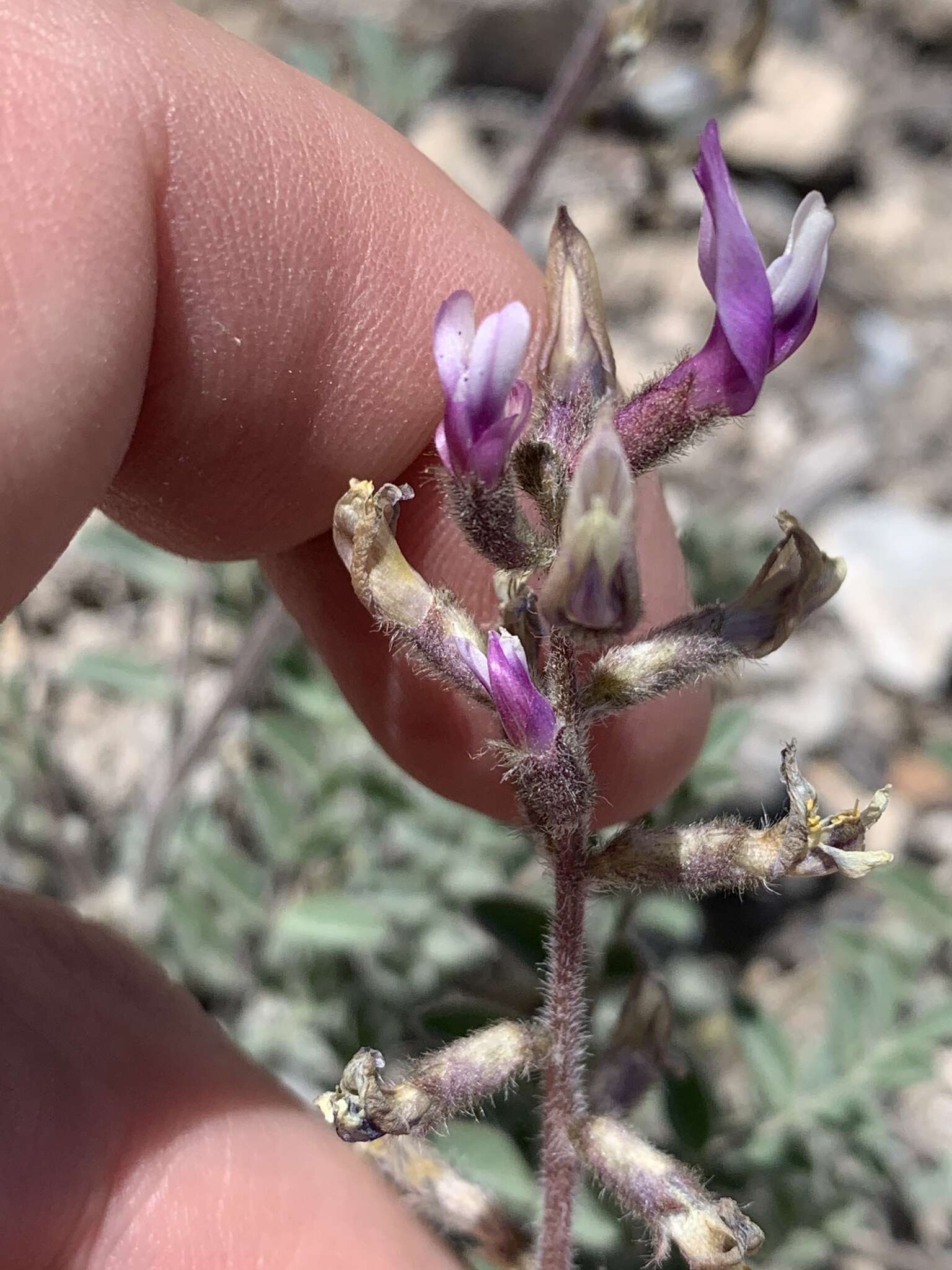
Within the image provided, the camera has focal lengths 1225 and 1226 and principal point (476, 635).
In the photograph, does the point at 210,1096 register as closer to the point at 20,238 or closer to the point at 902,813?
the point at 20,238

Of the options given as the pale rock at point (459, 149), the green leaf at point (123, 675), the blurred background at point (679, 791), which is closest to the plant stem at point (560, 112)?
the blurred background at point (679, 791)

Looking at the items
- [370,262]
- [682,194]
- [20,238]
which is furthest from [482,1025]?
[682,194]

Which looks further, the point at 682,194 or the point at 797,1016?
the point at 682,194

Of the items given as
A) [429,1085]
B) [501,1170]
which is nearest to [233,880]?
[501,1170]

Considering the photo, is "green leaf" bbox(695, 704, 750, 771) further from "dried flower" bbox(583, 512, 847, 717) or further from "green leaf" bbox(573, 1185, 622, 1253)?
"dried flower" bbox(583, 512, 847, 717)

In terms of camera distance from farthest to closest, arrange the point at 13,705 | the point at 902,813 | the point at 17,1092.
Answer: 1. the point at 902,813
2. the point at 13,705
3. the point at 17,1092

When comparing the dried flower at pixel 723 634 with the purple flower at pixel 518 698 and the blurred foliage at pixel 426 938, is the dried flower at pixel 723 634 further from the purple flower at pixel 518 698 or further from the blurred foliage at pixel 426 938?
the blurred foliage at pixel 426 938

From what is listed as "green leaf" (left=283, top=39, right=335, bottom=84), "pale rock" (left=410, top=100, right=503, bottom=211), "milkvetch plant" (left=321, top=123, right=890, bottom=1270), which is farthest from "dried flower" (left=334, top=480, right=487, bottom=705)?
"pale rock" (left=410, top=100, right=503, bottom=211)
